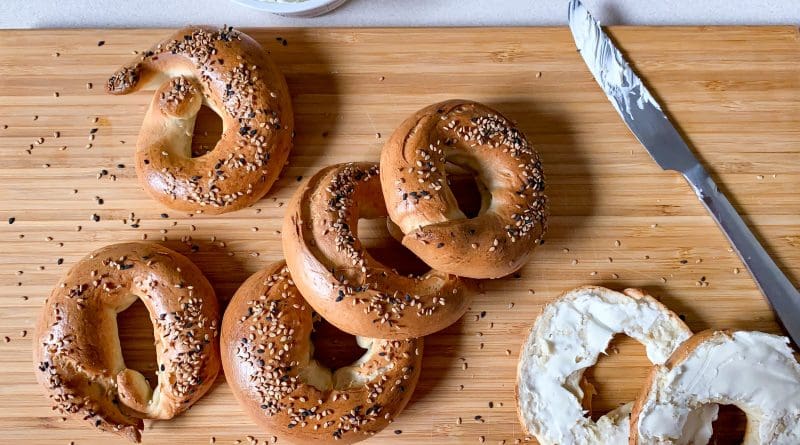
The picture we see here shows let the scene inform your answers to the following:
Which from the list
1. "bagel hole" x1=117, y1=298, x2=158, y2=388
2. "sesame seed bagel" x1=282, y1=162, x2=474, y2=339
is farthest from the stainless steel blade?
"bagel hole" x1=117, y1=298, x2=158, y2=388

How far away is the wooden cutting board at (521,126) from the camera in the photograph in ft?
6.88

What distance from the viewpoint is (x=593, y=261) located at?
83.9 inches

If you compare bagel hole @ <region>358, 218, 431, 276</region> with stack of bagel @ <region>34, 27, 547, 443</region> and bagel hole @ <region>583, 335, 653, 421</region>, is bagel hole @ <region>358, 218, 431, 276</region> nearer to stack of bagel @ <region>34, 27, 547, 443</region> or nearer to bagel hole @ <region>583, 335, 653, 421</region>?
stack of bagel @ <region>34, 27, 547, 443</region>

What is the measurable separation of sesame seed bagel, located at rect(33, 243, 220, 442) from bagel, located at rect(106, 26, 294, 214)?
0.23 meters

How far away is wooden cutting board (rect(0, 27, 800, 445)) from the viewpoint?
2096 millimetres

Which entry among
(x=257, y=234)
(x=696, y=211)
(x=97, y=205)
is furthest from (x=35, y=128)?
(x=696, y=211)

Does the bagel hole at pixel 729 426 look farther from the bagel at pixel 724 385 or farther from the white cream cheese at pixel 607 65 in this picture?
the white cream cheese at pixel 607 65

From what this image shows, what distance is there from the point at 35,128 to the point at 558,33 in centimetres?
167

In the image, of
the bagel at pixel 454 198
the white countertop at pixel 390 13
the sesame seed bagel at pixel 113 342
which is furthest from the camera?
the white countertop at pixel 390 13

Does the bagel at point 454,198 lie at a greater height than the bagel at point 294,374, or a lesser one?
greater

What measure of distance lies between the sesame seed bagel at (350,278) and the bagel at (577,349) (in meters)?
0.31

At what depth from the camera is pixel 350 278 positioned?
5.98 feet

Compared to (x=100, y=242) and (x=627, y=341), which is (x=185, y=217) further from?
(x=627, y=341)

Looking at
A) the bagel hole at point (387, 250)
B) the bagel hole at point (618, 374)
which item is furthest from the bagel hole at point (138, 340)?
the bagel hole at point (618, 374)
